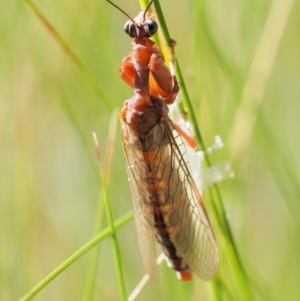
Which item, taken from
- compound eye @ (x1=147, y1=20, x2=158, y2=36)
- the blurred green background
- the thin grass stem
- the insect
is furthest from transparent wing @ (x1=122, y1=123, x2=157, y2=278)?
compound eye @ (x1=147, y1=20, x2=158, y2=36)

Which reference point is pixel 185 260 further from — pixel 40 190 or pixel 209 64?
pixel 40 190

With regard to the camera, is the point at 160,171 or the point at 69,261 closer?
the point at 69,261

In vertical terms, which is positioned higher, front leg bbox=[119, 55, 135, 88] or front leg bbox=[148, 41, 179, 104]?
front leg bbox=[119, 55, 135, 88]

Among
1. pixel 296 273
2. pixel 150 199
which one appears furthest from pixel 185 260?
pixel 296 273

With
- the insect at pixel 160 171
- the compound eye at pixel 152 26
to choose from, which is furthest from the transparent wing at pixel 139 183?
the compound eye at pixel 152 26

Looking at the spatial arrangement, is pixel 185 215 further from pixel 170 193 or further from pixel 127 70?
pixel 127 70

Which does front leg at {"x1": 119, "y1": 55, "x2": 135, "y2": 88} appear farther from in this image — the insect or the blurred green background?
the blurred green background

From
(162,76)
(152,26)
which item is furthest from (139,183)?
(152,26)
